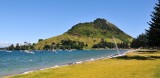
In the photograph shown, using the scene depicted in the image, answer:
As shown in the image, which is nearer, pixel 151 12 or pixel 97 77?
pixel 97 77

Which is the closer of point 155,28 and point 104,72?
point 104,72

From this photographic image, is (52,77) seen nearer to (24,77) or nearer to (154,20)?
(24,77)

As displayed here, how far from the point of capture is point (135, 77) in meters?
29.7

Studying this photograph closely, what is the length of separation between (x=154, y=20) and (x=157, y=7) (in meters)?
3.07

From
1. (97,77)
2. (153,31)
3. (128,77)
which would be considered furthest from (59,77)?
(153,31)

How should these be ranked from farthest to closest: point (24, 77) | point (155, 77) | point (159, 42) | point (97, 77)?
point (159, 42), point (24, 77), point (97, 77), point (155, 77)

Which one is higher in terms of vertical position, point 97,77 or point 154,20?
point 154,20

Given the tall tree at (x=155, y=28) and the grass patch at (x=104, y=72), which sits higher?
the tall tree at (x=155, y=28)

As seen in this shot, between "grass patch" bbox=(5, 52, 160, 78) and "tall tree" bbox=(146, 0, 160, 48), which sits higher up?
"tall tree" bbox=(146, 0, 160, 48)

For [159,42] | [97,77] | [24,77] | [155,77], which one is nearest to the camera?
[155,77]

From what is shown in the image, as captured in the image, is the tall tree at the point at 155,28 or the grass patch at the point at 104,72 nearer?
the grass patch at the point at 104,72

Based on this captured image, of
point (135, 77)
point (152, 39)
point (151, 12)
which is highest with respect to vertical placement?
point (151, 12)

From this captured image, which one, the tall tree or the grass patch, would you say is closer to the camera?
the grass patch

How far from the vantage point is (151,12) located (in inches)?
2938
